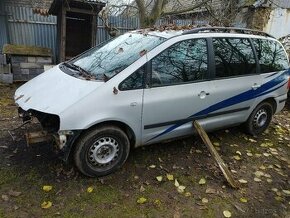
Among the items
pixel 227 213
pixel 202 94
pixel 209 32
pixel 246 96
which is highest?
pixel 209 32

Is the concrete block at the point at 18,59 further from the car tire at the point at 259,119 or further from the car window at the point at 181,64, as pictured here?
the car tire at the point at 259,119

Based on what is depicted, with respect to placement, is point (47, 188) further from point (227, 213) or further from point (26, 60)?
point (26, 60)

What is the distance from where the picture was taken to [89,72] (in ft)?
13.5

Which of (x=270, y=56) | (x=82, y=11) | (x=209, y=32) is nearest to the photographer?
(x=209, y=32)

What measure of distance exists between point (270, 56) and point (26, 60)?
6.36m

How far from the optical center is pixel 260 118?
560 centimetres

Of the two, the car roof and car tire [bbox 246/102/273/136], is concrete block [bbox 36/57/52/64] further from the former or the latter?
car tire [bbox 246/102/273/136]

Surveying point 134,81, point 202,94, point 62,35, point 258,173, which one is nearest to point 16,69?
point 62,35

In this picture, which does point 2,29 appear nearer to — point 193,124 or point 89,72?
point 89,72

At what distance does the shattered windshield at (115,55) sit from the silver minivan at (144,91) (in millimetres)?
16

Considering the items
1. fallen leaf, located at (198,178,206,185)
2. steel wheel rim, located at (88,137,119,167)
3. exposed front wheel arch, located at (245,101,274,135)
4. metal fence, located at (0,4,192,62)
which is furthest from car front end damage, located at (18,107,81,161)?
metal fence, located at (0,4,192,62)

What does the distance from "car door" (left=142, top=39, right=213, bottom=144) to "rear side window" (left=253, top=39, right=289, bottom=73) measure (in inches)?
49.6

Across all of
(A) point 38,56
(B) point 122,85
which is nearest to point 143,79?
(B) point 122,85

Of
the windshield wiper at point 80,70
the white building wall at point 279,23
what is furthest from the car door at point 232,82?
the white building wall at point 279,23
